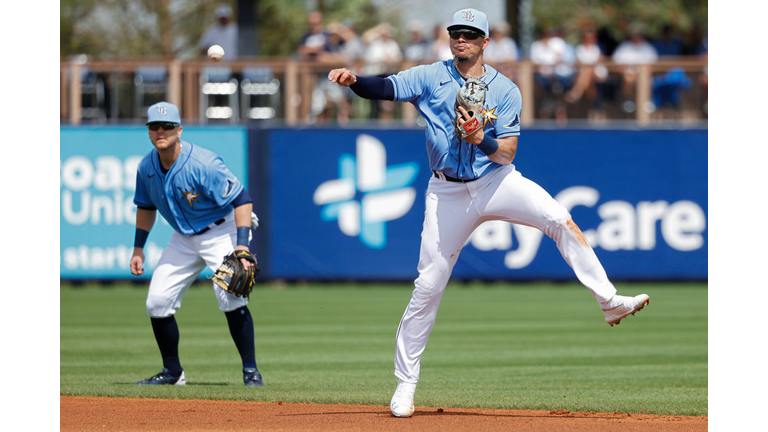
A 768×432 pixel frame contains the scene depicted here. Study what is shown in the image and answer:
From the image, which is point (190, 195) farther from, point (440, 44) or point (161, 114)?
point (440, 44)

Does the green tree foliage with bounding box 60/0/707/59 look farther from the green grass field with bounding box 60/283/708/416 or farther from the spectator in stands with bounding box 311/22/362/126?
the green grass field with bounding box 60/283/708/416

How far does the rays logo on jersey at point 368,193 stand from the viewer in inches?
712

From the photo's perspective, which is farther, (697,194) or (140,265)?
(697,194)

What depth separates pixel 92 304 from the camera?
50.2ft

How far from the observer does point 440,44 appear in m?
18.7

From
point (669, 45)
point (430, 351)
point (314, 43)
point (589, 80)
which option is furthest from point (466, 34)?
point (669, 45)

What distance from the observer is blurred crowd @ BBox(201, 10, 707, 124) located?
60.0 ft

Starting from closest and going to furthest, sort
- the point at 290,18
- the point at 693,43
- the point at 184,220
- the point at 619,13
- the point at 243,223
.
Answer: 1. the point at 243,223
2. the point at 184,220
3. the point at 693,43
4. the point at 290,18
5. the point at 619,13

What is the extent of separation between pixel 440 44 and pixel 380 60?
1.17 metres

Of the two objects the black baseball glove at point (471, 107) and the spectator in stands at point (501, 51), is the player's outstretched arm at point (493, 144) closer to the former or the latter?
the black baseball glove at point (471, 107)

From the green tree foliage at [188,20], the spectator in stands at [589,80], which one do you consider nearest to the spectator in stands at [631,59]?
the spectator in stands at [589,80]
